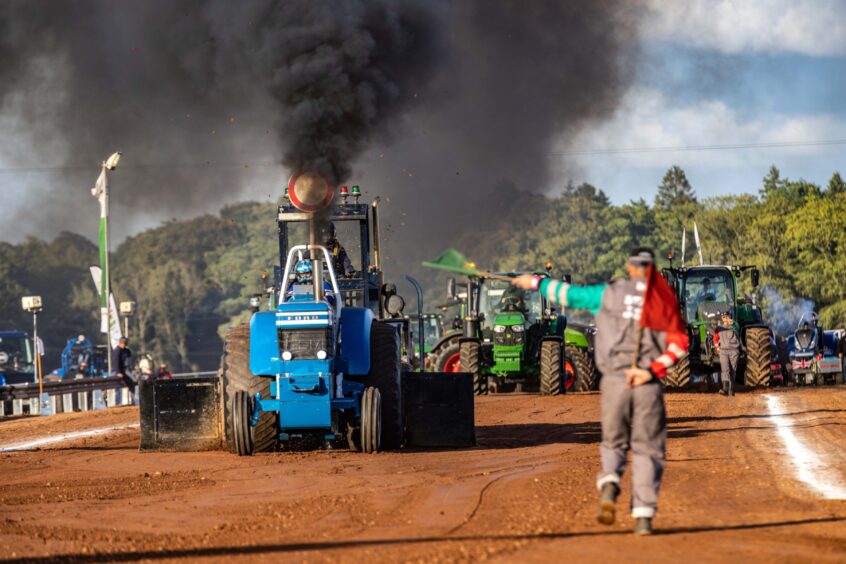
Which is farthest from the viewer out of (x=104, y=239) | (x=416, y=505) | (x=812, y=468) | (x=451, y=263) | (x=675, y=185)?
(x=675, y=185)

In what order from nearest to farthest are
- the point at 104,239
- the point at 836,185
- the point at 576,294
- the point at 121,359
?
the point at 576,294
the point at 121,359
the point at 104,239
the point at 836,185

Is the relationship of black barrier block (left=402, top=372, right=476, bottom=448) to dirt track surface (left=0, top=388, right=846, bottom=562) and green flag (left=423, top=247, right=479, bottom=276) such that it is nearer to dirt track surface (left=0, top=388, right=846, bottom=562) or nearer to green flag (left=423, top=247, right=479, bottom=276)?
dirt track surface (left=0, top=388, right=846, bottom=562)

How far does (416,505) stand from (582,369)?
19.8m

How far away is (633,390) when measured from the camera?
348 inches

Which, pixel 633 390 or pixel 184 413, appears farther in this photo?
pixel 184 413

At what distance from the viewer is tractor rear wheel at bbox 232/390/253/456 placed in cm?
1431

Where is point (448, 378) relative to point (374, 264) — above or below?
below

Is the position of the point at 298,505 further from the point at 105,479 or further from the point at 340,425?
the point at 340,425

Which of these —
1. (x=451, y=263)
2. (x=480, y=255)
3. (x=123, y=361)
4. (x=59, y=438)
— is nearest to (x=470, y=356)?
(x=123, y=361)

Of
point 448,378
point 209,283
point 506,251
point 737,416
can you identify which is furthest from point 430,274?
point 448,378

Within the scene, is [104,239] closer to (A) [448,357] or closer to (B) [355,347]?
(A) [448,357]

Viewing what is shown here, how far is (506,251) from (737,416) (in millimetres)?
48953

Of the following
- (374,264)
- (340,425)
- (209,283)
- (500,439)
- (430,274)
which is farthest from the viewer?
(209,283)

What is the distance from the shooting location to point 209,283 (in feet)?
328
